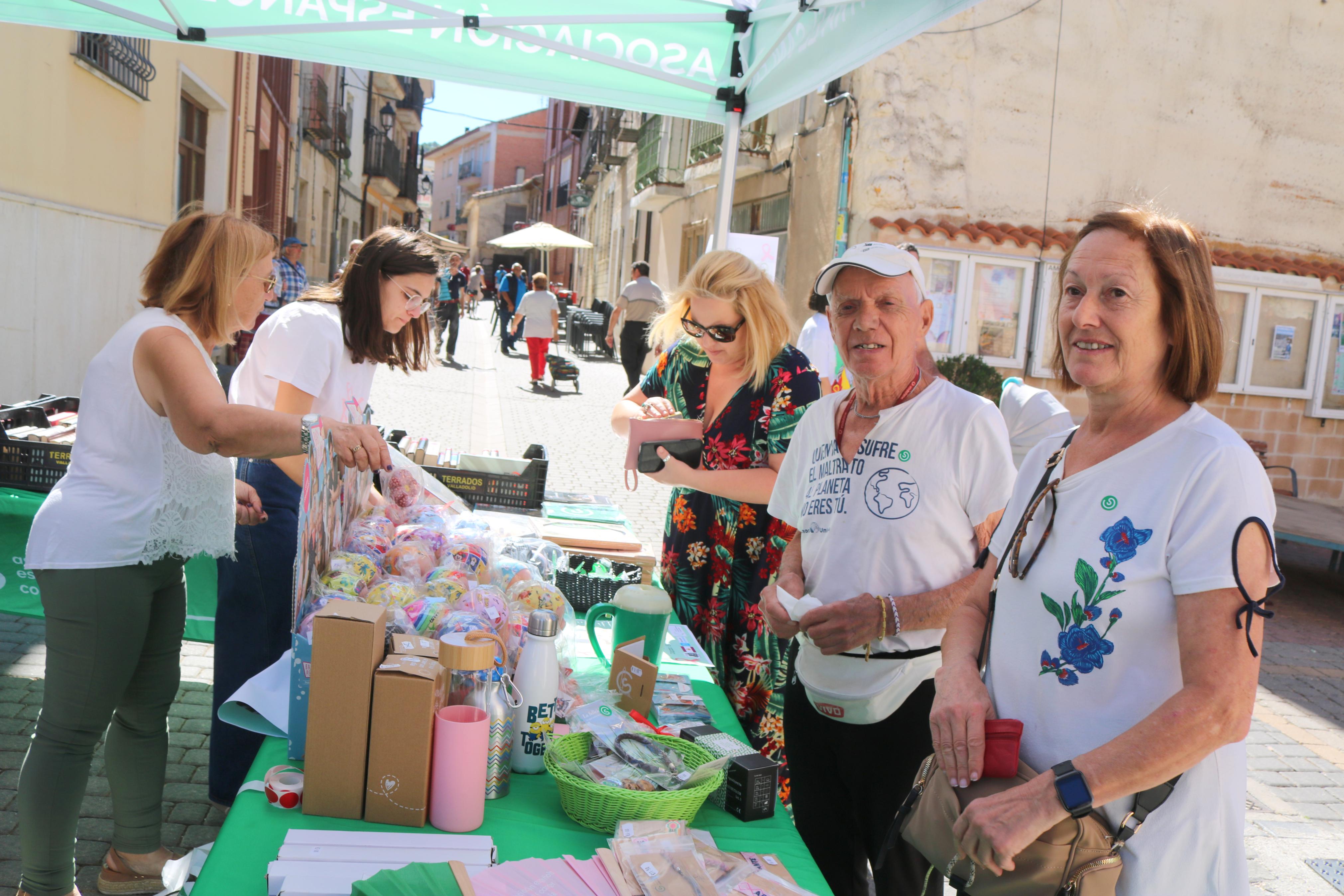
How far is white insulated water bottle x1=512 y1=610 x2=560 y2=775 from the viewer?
6.28 feet

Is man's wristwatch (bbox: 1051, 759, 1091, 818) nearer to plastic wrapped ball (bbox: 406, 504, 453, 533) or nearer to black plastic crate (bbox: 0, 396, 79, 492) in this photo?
plastic wrapped ball (bbox: 406, 504, 453, 533)

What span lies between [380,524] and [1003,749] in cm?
175

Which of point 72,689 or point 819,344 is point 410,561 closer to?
point 72,689

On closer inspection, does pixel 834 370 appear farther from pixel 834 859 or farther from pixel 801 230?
pixel 834 859

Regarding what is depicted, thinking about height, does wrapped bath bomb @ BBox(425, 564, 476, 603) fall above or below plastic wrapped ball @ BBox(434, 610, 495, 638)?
above

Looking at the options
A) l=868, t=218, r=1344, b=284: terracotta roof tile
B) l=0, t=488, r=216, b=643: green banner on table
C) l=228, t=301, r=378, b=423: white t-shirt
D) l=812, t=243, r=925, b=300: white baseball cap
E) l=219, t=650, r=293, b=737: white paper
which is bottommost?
l=0, t=488, r=216, b=643: green banner on table

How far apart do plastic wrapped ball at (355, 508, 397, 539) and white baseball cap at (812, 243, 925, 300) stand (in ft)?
4.26

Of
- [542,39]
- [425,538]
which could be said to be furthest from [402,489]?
[542,39]

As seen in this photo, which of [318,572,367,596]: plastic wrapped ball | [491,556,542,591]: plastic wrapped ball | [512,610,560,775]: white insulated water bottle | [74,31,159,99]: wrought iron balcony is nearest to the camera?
[512,610,560,775]: white insulated water bottle

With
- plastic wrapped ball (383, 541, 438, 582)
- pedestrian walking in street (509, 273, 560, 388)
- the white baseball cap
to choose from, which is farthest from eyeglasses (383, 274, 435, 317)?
pedestrian walking in street (509, 273, 560, 388)

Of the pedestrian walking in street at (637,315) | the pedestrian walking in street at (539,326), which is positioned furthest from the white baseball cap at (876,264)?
the pedestrian walking in street at (539,326)

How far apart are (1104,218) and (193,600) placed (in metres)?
3.95

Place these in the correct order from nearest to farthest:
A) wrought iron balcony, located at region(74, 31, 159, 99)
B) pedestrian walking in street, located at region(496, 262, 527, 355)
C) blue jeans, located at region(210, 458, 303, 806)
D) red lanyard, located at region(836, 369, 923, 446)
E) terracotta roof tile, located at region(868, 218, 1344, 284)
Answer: red lanyard, located at region(836, 369, 923, 446) < blue jeans, located at region(210, 458, 303, 806) < wrought iron balcony, located at region(74, 31, 159, 99) < terracotta roof tile, located at region(868, 218, 1344, 284) < pedestrian walking in street, located at region(496, 262, 527, 355)

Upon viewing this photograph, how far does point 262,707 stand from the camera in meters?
1.95
